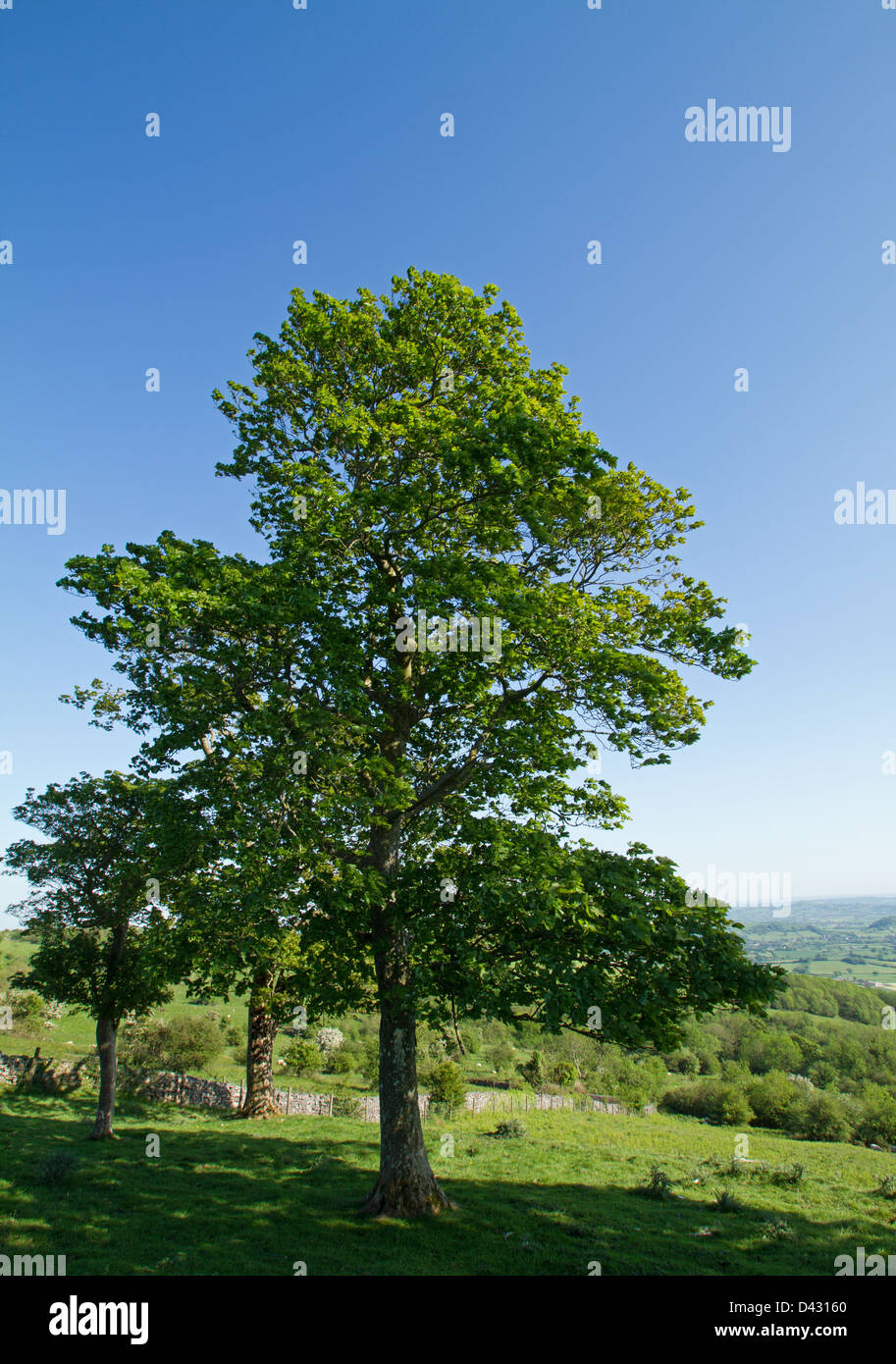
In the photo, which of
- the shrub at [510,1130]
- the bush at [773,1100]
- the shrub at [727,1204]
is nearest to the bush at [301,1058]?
the shrub at [510,1130]

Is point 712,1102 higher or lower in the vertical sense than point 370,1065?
lower

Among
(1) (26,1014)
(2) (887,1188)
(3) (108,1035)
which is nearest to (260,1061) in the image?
(3) (108,1035)

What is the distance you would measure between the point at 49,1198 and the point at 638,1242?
12.8 meters

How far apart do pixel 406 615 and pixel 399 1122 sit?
464 inches

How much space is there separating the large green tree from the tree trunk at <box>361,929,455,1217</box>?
0.17 ft

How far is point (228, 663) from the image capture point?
15211 millimetres

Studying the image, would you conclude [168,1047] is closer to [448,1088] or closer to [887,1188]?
[448,1088]

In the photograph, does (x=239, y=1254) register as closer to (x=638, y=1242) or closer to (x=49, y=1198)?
(x=49, y=1198)

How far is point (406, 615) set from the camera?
55.8 ft

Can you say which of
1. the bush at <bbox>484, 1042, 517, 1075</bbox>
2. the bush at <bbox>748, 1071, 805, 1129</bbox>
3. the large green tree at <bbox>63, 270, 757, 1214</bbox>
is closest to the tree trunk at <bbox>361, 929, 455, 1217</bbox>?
the large green tree at <bbox>63, 270, 757, 1214</bbox>

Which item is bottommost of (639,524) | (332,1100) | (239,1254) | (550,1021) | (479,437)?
(332,1100)

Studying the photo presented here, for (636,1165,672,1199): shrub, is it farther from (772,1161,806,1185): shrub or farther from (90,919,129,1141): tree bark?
(90,919,129,1141): tree bark
